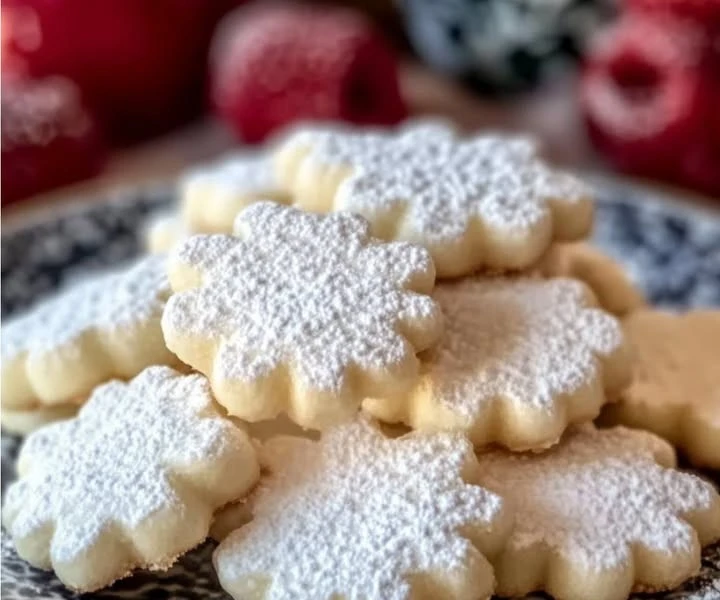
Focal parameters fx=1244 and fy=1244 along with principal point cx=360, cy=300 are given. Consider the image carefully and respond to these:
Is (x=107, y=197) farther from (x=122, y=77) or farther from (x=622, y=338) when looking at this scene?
(x=622, y=338)

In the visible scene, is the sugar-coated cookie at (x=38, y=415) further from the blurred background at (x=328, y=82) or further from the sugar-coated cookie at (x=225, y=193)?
the blurred background at (x=328, y=82)

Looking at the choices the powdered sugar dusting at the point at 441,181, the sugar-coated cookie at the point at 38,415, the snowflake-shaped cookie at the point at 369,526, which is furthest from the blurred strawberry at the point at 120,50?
the snowflake-shaped cookie at the point at 369,526

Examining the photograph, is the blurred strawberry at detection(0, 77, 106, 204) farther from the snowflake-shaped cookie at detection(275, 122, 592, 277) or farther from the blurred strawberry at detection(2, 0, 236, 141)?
the snowflake-shaped cookie at detection(275, 122, 592, 277)

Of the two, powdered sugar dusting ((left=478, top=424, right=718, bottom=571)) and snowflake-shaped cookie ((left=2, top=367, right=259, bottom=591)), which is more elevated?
snowflake-shaped cookie ((left=2, top=367, right=259, bottom=591))

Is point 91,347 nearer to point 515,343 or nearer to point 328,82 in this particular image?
point 515,343

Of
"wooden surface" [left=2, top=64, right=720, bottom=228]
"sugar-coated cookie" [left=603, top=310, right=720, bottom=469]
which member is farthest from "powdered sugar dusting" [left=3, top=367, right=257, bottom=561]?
"wooden surface" [left=2, top=64, right=720, bottom=228]

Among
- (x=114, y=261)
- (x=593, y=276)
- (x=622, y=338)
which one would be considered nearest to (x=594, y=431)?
(x=622, y=338)
